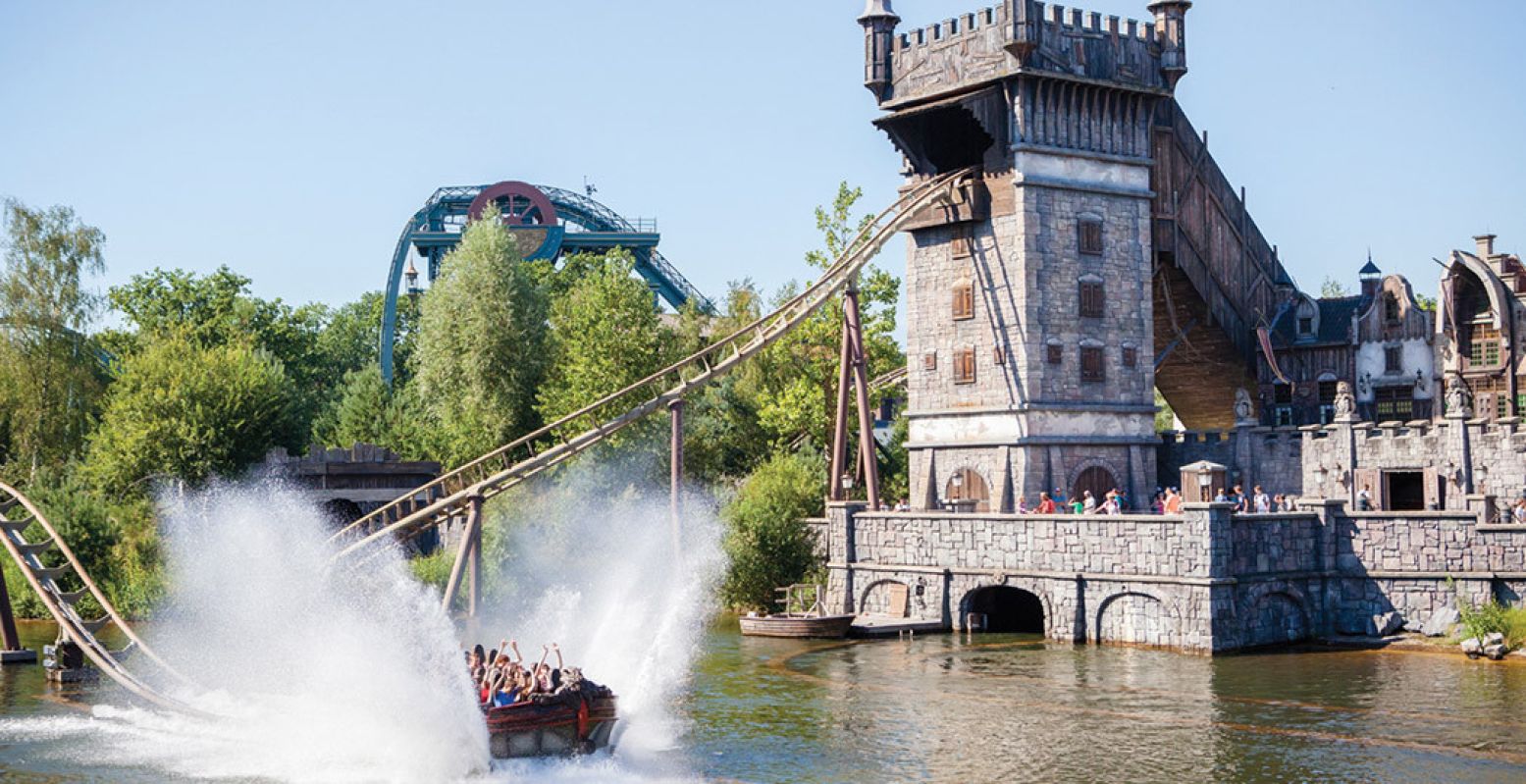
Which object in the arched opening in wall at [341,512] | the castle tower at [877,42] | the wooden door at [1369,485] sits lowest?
the arched opening in wall at [341,512]

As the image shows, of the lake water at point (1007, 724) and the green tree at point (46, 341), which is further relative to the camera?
the green tree at point (46, 341)

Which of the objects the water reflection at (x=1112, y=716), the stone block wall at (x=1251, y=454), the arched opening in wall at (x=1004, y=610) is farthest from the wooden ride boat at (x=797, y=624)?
the stone block wall at (x=1251, y=454)

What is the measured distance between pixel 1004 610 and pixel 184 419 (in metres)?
27.3

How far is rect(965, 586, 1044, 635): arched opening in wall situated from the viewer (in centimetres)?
4281

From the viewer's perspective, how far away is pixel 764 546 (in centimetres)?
4700

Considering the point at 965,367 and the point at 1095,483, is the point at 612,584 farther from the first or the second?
the point at 1095,483

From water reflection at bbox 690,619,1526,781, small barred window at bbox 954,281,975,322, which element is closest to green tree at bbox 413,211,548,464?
small barred window at bbox 954,281,975,322

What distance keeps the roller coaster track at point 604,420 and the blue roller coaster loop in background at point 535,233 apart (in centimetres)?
2397

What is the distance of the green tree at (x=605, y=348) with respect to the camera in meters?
57.3

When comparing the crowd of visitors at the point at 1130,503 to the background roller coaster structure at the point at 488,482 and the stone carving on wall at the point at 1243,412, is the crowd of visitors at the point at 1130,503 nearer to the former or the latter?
the stone carving on wall at the point at 1243,412

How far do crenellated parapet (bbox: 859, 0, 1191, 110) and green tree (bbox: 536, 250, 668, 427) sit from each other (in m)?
14.7

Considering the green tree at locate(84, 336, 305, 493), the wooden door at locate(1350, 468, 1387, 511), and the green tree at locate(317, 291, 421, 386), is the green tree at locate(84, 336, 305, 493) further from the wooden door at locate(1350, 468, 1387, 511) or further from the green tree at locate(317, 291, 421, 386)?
the wooden door at locate(1350, 468, 1387, 511)

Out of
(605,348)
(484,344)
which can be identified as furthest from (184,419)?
(605,348)

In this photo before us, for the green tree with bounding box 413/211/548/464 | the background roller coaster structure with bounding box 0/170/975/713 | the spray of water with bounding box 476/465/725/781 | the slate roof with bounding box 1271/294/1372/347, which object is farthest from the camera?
the green tree with bounding box 413/211/548/464
